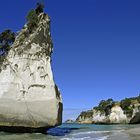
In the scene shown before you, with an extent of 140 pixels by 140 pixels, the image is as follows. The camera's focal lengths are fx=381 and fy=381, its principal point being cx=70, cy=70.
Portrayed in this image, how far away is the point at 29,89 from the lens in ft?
116

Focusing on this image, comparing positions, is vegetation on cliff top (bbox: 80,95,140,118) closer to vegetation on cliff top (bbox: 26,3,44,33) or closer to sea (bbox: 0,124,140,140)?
sea (bbox: 0,124,140,140)

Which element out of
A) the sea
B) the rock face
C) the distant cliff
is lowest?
the sea

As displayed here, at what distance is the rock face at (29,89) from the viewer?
3450 cm

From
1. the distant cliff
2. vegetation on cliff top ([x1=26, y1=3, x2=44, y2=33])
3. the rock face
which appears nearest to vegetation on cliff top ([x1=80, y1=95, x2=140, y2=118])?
the distant cliff

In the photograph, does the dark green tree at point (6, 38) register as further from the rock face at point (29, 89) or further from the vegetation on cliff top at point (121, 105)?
the vegetation on cliff top at point (121, 105)

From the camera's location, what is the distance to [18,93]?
35.1m

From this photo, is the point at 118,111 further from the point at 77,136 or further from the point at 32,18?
the point at 77,136

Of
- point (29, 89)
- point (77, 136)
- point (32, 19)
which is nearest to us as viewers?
point (29, 89)

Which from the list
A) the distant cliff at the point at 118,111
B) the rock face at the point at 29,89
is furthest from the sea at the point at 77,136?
the distant cliff at the point at 118,111

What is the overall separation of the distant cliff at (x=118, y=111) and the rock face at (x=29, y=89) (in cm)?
7348

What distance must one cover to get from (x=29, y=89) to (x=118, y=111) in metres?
91.0

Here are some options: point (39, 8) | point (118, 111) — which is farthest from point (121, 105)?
point (39, 8)

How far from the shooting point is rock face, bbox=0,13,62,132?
3450cm

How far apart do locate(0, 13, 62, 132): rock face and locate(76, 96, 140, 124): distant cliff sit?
7348 cm
